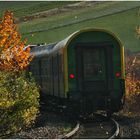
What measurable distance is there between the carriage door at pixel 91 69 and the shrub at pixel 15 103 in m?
2.22

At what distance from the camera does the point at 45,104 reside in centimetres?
2619

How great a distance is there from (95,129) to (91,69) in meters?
3.01

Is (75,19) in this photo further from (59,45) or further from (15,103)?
(15,103)

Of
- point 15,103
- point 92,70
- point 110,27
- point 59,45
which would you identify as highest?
point 59,45

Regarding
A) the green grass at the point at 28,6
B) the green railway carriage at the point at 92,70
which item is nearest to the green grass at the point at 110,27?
the green grass at the point at 28,6

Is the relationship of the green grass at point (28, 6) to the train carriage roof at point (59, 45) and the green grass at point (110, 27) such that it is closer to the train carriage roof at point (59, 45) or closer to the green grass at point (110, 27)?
the green grass at point (110, 27)

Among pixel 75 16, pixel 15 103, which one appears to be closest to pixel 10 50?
pixel 15 103

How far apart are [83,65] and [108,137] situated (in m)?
4.76

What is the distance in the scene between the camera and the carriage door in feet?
63.4

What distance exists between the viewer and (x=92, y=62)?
19438mm

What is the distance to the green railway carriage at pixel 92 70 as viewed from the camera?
19250 mm

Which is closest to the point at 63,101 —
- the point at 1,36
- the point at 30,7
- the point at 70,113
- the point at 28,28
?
the point at 70,113

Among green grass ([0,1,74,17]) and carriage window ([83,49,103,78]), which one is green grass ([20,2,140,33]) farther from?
carriage window ([83,49,103,78])

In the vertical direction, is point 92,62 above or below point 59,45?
below
